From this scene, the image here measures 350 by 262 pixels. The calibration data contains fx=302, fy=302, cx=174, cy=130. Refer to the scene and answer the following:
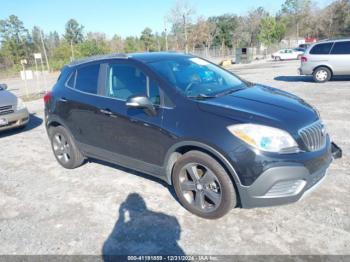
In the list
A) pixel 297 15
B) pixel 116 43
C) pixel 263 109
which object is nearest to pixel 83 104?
pixel 263 109

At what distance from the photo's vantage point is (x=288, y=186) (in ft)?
9.57

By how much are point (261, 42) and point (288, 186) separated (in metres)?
52.2

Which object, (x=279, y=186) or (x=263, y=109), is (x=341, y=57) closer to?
(x=263, y=109)

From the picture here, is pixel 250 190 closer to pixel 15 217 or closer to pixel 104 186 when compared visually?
pixel 104 186

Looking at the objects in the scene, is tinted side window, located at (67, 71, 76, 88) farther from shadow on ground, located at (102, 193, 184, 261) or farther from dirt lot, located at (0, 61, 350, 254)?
shadow on ground, located at (102, 193, 184, 261)

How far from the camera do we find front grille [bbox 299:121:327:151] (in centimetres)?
298

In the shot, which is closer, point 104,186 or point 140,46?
point 104,186

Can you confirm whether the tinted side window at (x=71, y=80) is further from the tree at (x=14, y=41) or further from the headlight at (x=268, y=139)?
the tree at (x=14, y=41)

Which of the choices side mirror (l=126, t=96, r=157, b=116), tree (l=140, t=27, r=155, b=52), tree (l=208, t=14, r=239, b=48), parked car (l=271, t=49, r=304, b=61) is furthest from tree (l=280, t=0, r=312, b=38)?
side mirror (l=126, t=96, r=157, b=116)

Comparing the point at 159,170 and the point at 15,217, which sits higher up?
the point at 159,170

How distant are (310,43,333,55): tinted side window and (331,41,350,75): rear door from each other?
18cm

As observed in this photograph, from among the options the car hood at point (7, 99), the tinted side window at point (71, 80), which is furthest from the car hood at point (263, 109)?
the car hood at point (7, 99)

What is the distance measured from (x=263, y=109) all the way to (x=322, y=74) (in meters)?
10.8

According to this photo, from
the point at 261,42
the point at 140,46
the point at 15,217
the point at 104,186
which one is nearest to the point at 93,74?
the point at 104,186
